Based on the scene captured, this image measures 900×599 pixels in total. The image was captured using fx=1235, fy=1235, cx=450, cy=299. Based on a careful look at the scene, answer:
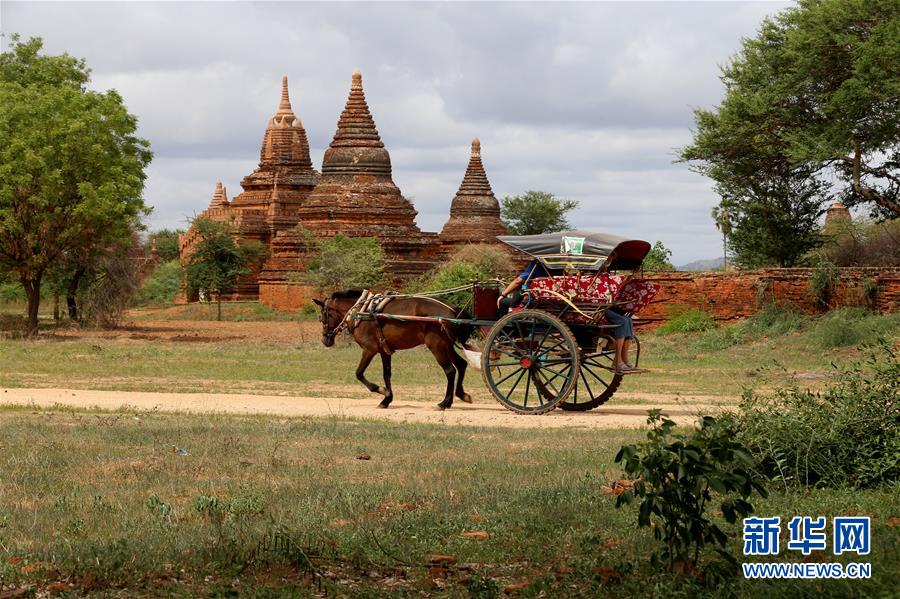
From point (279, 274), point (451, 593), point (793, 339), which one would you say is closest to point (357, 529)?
point (451, 593)

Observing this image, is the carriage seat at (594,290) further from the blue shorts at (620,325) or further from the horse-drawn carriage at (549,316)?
the blue shorts at (620,325)

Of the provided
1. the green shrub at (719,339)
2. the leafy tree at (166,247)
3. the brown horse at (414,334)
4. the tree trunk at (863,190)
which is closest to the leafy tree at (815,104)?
the tree trunk at (863,190)

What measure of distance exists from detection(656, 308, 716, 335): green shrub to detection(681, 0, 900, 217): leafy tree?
478 centimetres

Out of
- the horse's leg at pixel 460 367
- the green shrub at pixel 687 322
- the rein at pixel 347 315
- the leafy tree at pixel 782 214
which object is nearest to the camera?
the horse's leg at pixel 460 367

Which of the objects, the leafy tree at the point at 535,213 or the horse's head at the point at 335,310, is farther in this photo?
the leafy tree at the point at 535,213

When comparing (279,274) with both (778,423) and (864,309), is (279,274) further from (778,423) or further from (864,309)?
(778,423)

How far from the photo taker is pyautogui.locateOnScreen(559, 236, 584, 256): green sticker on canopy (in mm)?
13391

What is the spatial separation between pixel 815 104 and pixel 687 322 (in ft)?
23.9

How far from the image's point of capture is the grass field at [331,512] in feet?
19.0

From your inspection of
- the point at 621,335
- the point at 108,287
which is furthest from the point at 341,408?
the point at 108,287

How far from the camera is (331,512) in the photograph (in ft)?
23.8

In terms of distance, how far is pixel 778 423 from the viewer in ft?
26.8

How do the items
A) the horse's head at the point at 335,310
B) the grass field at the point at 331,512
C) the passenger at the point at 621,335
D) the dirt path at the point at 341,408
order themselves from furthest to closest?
1. the horse's head at the point at 335,310
2. the passenger at the point at 621,335
3. the dirt path at the point at 341,408
4. the grass field at the point at 331,512

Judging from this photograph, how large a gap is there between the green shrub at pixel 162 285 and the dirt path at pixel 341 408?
3637 centimetres
